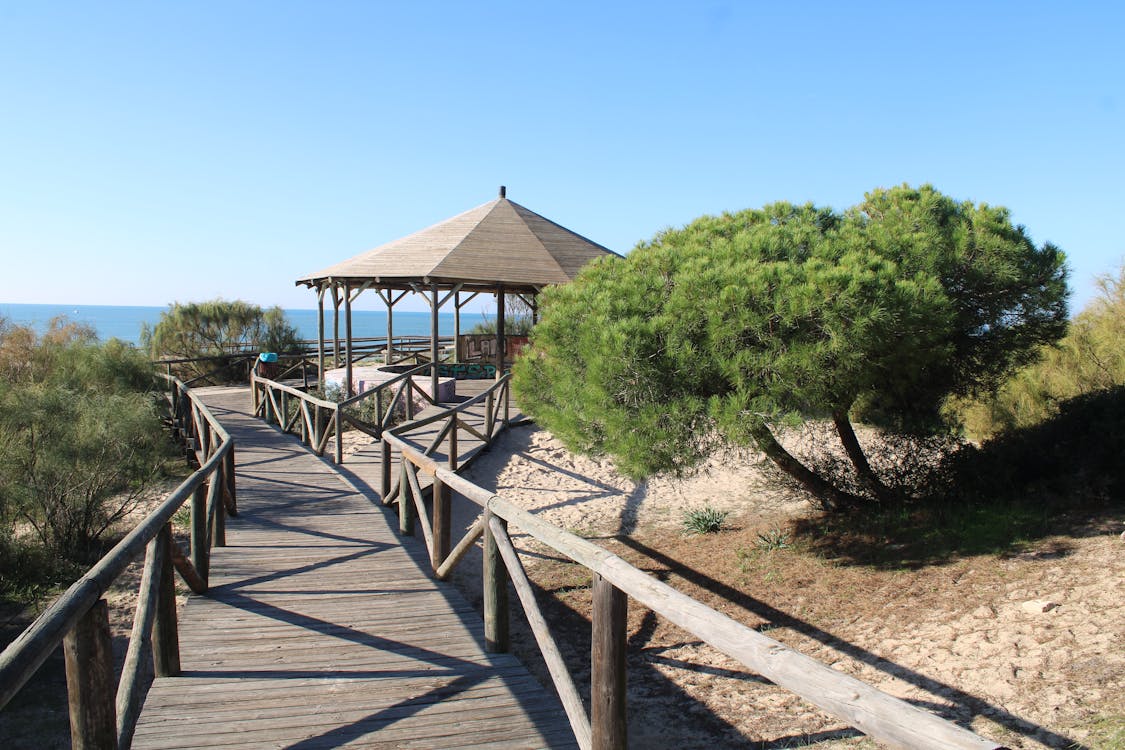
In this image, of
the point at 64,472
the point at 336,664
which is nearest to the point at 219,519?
the point at 336,664

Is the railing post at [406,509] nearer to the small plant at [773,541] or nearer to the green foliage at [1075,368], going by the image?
the small plant at [773,541]

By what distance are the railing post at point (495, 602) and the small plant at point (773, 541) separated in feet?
15.7

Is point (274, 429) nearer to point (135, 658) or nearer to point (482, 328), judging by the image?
point (135, 658)

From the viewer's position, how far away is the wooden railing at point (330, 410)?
10.9 m

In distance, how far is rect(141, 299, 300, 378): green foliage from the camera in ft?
76.3

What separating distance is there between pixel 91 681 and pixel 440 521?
9.58 ft

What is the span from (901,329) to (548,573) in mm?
4617

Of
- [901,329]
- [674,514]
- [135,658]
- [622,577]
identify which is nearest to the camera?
[622,577]

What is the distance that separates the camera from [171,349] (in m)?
23.0

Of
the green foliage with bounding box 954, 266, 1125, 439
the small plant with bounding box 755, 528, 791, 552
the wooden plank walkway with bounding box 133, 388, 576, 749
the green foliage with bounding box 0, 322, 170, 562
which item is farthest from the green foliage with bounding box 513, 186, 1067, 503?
the green foliage with bounding box 0, 322, 170, 562

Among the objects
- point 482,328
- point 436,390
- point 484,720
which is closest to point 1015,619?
point 484,720

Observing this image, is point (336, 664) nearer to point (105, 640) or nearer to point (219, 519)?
point (105, 640)

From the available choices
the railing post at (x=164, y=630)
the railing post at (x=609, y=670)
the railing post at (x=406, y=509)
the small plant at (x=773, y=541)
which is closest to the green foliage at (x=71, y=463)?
the railing post at (x=406, y=509)

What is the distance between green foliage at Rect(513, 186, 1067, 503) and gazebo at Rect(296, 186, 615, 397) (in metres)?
6.65
